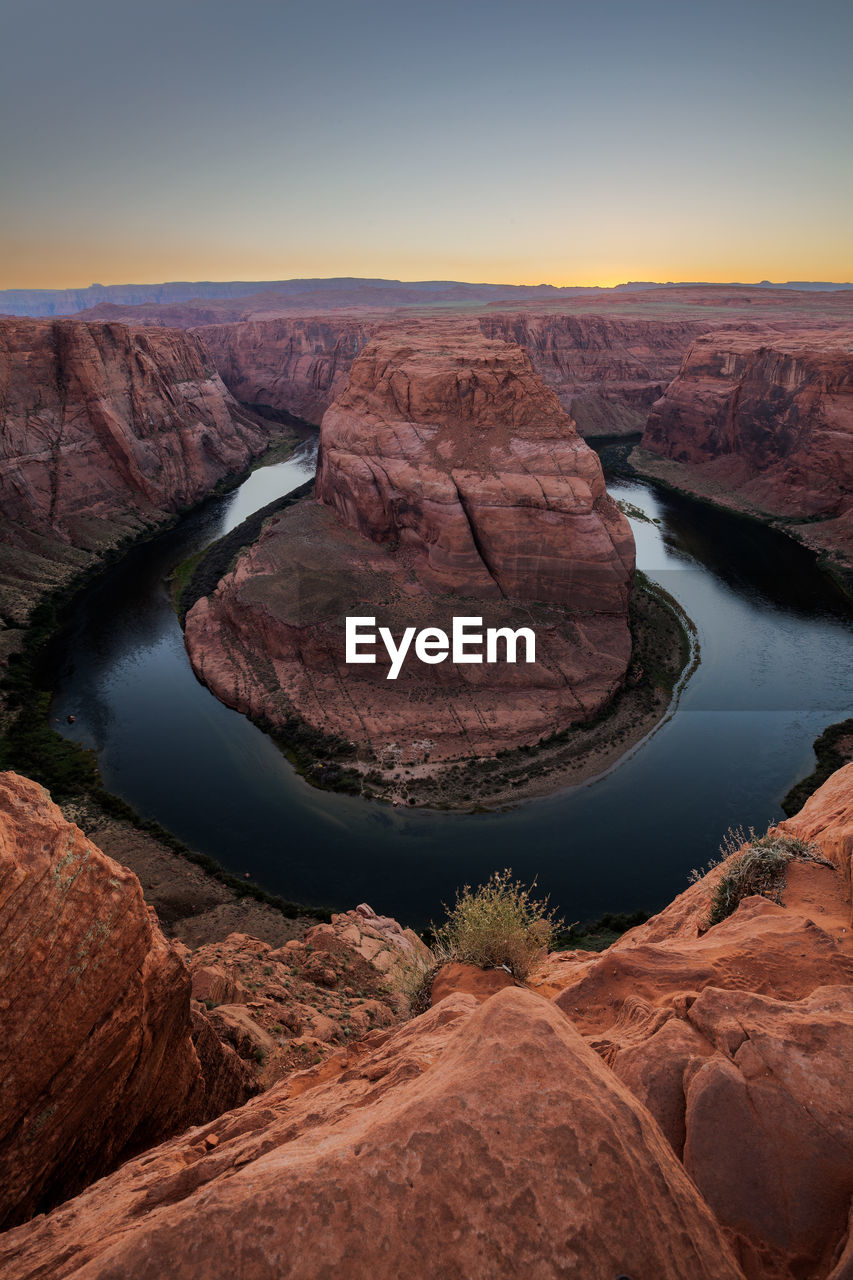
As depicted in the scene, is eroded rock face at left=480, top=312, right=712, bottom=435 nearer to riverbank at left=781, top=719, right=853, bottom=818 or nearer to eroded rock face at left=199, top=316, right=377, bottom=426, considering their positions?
eroded rock face at left=199, top=316, right=377, bottom=426

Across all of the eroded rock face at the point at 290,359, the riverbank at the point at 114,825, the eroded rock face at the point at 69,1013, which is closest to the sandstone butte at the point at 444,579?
the riverbank at the point at 114,825

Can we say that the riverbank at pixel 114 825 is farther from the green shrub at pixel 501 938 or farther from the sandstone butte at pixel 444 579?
the green shrub at pixel 501 938

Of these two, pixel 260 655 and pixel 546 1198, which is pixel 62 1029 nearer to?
pixel 546 1198

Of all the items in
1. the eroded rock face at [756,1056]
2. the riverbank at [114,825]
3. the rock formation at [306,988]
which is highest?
the eroded rock face at [756,1056]

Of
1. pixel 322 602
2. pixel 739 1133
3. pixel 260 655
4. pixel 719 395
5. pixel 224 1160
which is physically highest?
pixel 719 395

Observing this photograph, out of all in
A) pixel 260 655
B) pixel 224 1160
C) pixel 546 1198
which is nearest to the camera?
pixel 546 1198

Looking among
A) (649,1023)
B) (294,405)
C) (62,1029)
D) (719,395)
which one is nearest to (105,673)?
(62,1029)
